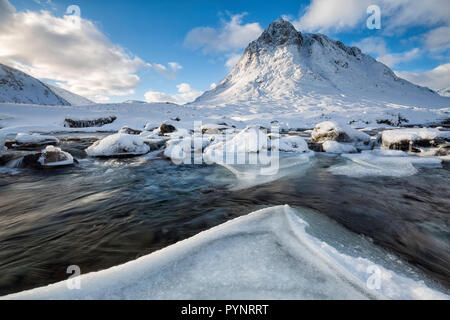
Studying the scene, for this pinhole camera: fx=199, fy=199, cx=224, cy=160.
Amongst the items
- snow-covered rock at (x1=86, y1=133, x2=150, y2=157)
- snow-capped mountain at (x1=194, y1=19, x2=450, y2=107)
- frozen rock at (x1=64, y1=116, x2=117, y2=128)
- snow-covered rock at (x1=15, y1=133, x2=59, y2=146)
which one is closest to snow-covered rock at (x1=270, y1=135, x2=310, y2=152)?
snow-covered rock at (x1=86, y1=133, x2=150, y2=157)

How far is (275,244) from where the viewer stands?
1551 mm

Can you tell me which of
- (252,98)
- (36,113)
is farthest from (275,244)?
(252,98)

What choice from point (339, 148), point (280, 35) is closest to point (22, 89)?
point (280, 35)

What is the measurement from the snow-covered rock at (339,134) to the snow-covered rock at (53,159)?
357 inches

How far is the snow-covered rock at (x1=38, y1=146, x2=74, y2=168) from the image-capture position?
15.6 ft

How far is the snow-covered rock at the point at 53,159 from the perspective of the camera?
15.6ft

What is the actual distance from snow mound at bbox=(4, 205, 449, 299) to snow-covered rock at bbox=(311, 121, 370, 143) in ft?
24.8

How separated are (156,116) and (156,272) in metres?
24.4

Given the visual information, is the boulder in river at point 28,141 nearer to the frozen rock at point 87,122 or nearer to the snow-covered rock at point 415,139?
the frozen rock at point 87,122

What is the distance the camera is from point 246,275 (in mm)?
1206

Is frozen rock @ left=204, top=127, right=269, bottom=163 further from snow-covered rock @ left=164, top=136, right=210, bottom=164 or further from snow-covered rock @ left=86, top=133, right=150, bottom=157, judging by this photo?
snow-covered rock @ left=86, top=133, right=150, bottom=157

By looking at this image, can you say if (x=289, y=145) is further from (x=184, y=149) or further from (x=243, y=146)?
(x=184, y=149)

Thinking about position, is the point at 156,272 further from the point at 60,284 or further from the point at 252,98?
the point at 252,98

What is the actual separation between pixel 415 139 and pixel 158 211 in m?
8.48
